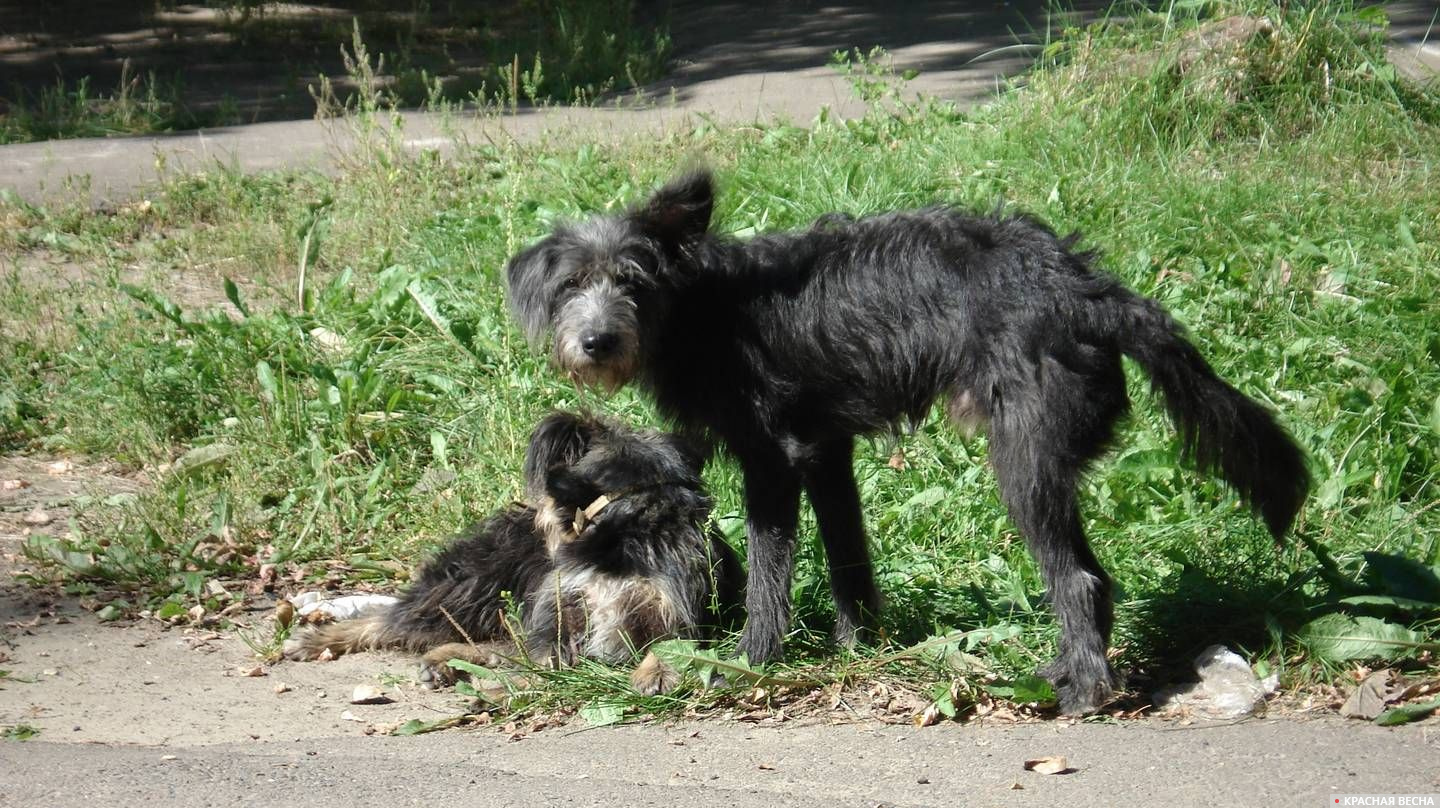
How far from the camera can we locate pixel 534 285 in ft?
15.3

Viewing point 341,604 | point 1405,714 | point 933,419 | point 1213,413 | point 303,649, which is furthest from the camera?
point 933,419

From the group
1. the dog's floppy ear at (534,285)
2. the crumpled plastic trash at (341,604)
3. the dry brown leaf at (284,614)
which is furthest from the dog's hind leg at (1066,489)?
the dry brown leaf at (284,614)

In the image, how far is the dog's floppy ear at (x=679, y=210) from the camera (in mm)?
4543

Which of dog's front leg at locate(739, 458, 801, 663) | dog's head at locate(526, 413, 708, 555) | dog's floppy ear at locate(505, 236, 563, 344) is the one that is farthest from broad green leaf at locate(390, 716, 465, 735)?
dog's floppy ear at locate(505, 236, 563, 344)

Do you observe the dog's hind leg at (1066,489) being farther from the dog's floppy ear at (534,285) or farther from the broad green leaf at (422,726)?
the broad green leaf at (422,726)

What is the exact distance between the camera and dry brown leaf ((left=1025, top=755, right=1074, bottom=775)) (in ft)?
11.8

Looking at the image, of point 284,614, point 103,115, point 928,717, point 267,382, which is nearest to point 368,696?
point 284,614

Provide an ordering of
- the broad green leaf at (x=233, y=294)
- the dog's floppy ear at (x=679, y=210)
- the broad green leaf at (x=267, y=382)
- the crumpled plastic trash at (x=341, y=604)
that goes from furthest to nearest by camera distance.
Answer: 1. the broad green leaf at (x=233, y=294)
2. the broad green leaf at (x=267, y=382)
3. the crumpled plastic trash at (x=341, y=604)
4. the dog's floppy ear at (x=679, y=210)

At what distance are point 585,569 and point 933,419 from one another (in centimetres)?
207

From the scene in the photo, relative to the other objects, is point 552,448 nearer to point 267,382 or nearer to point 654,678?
point 654,678

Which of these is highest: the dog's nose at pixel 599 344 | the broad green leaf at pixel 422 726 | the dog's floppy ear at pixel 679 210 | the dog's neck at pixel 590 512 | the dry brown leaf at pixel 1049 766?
the dog's floppy ear at pixel 679 210

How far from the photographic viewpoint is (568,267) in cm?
452

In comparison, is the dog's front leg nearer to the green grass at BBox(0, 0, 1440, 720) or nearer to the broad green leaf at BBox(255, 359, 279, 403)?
the green grass at BBox(0, 0, 1440, 720)

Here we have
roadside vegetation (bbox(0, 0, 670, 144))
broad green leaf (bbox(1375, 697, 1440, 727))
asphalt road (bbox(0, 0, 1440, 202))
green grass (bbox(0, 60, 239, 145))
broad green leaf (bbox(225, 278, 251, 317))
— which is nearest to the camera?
broad green leaf (bbox(1375, 697, 1440, 727))
